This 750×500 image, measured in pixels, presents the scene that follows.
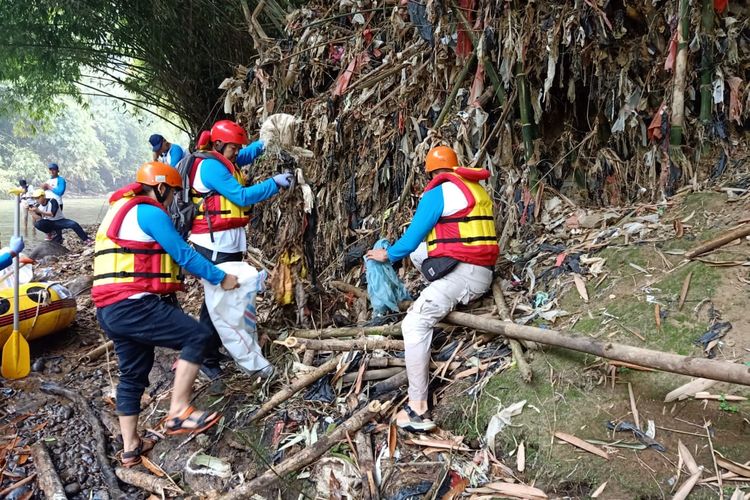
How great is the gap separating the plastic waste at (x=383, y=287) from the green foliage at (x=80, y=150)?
92.4 feet

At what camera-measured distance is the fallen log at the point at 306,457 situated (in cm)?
272

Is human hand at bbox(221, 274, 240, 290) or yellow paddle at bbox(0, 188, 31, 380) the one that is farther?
yellow paddle at bbox(0, 188, 31, 380)

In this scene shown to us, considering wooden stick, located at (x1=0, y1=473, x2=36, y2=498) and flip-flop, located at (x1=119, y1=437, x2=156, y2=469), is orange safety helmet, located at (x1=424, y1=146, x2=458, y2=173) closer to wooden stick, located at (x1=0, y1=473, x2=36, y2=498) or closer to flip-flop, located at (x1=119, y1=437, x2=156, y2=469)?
flip-flop, located at (x1=119, y1=437, x2=156, y2=469)

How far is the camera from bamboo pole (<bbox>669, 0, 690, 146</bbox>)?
3762 mm

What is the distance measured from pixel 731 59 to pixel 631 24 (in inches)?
33.2

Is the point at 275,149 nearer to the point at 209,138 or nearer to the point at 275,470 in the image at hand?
the point at 209,138

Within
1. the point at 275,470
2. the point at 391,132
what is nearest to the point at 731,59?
the point at 391,132

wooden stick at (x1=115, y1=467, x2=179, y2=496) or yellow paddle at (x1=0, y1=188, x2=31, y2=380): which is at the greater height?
yellow paddle at (x1=0, y1=188, x2=31, y2=380)

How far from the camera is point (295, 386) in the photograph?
3420 mm

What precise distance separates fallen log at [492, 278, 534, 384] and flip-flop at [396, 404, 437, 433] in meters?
0.61

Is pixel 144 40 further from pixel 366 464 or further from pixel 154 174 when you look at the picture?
pixel 366 464

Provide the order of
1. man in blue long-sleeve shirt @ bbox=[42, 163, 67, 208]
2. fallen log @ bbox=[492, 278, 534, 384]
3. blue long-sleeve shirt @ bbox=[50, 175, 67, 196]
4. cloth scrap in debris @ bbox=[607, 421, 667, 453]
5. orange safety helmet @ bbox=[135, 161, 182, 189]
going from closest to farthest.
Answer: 1. cloth scrap in debris @ bbox=[607, 421, 667, 453]
2. fallen log @ bbox=[492, 278, 534, 384]
3. orange safety helmet @ bbox=[135, 161, 182, 189]
4. man in blue long-sleeve shirt @ bbox=[42, 163, 67, 208]
5. blue long-sleeve shirt @ bbox=[50, 175, 67, 196]

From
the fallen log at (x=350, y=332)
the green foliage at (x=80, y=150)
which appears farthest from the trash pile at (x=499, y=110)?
the green foliage at (x=80, y=150)

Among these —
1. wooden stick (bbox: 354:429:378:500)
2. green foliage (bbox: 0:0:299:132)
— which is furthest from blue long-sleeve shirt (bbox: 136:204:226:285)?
green foliage (bbox: 0:0:299:132)
